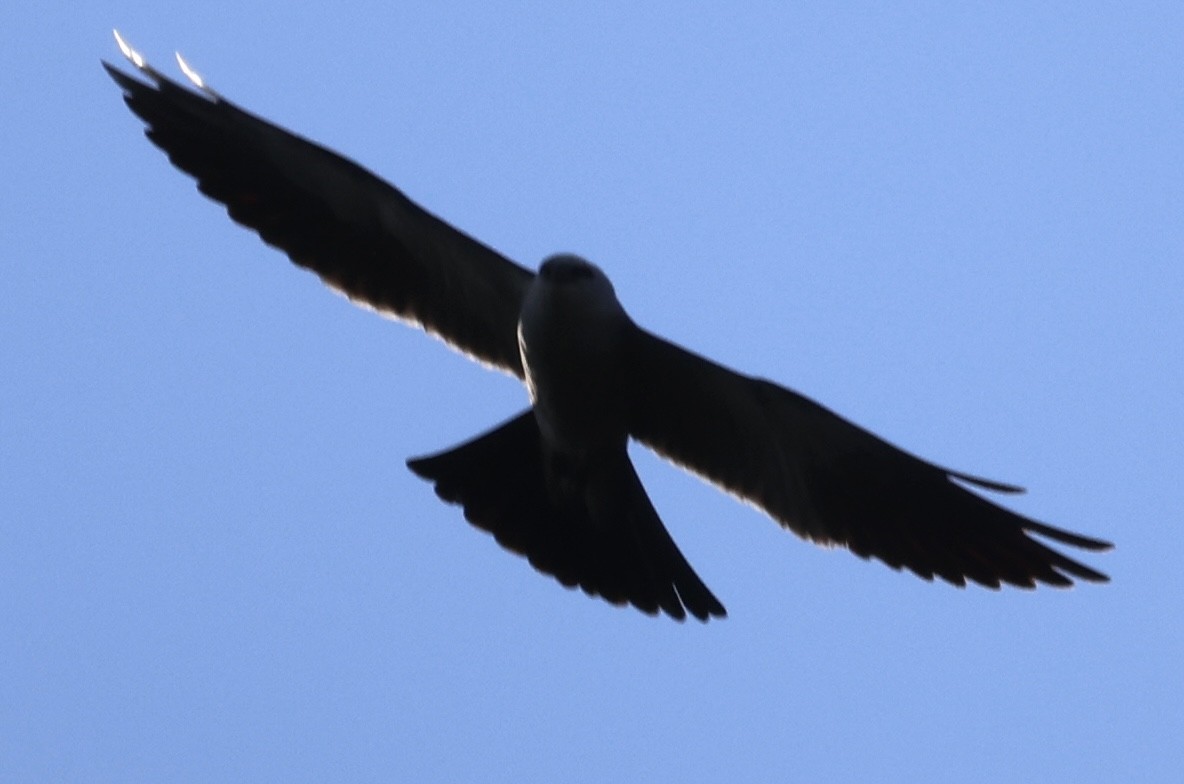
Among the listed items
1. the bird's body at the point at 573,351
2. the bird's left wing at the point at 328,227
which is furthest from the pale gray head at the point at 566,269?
the bird's left wing at the point at 328,227

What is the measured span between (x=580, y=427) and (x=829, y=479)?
3.47 ft

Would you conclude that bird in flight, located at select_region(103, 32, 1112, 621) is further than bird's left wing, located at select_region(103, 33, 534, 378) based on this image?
No

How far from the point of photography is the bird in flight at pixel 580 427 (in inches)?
295

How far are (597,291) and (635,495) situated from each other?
988mm

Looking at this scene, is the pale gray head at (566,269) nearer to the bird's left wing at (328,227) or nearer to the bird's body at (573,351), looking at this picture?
the bird's body at (573,351)

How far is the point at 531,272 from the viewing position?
7.59 m

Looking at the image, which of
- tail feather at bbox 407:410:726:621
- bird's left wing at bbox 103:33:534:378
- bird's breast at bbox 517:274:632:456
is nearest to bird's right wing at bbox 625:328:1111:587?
bird's breast at bbox 517:274:632:456

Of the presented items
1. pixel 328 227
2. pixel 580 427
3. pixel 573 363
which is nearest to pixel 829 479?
pixel 580 427

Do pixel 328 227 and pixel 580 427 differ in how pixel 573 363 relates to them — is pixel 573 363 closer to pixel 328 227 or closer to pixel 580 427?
pixel 580 427

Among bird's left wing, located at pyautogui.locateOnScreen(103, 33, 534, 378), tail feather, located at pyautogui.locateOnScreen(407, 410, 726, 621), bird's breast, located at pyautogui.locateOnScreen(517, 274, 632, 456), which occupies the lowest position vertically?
tail feather, located at pyautogui.locateOnScreen(407, 410, 726, 621)

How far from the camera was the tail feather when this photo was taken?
7.73 meters

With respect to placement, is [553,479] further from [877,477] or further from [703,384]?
[877,477]

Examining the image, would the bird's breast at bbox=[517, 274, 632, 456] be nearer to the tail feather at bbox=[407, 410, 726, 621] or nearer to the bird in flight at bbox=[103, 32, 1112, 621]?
the bird in flight at bbox=[103, 32, 1112, 621]

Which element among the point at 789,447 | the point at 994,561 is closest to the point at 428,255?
the point at 789,447
